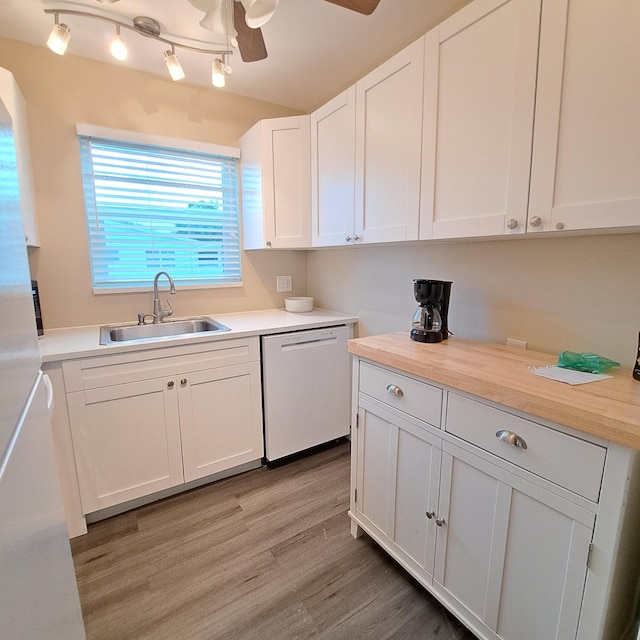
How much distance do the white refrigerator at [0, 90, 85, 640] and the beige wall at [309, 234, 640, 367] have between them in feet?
5.48

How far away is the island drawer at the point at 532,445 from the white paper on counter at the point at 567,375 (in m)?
0.22

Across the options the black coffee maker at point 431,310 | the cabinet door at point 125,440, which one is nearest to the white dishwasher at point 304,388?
the cabinet door at point 125,440

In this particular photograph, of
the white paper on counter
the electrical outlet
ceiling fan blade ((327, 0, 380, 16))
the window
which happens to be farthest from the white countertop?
ceiling fan blade ((327, 0, 380, 16))

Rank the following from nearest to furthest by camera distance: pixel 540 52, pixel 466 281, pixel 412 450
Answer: pixel 540 52 < pixel 412 450 < pixel 466 281

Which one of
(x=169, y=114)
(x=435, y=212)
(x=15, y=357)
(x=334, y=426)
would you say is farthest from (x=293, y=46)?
(x=334, y=426)

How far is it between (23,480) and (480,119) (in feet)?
5.44

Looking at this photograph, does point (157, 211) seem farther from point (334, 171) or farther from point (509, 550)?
point (509, 550)

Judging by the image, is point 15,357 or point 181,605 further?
point 181,605

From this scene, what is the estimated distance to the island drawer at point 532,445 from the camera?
838mm

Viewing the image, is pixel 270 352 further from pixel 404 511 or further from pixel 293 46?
pixel 293 46

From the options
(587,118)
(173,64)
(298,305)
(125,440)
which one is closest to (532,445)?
(587,118)

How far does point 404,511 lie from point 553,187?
1283 mm

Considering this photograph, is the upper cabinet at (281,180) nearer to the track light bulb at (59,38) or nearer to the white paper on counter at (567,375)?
the track light bulb at (59,38)

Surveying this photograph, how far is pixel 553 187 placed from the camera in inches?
42.8
